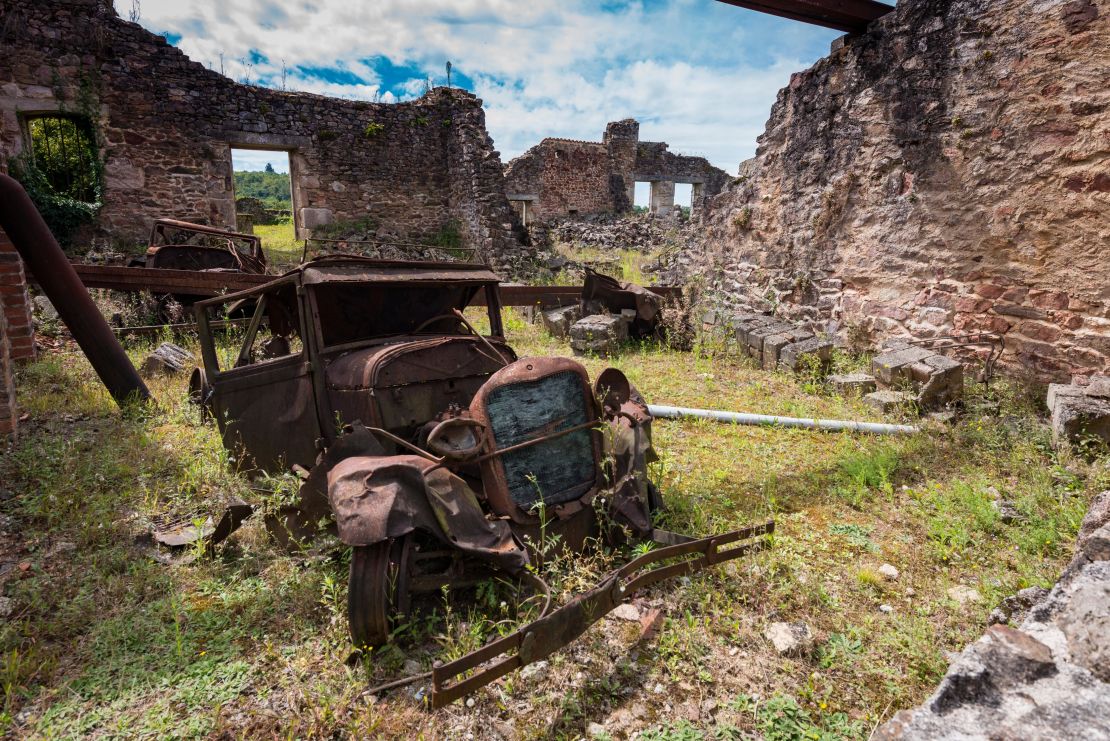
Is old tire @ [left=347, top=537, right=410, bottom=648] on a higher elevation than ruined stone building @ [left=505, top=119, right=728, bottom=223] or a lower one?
lower

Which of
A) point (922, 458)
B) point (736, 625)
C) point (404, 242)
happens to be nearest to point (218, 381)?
point (736, 625)

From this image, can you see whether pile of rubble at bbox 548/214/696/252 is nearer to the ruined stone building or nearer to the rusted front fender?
the ruined stone building

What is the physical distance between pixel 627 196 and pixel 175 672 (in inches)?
871

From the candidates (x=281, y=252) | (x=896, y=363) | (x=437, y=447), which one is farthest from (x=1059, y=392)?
(x=281, y=252)

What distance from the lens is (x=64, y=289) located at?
5.00 metres

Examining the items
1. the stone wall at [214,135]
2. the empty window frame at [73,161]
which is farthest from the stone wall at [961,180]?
the empty window frame at [73,161]

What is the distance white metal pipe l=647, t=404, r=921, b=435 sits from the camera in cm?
465

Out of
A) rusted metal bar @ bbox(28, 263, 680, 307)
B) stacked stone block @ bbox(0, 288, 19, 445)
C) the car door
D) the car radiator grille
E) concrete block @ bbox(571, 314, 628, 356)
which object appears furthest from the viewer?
concrete block @ bbox(571, 314, 628, 356)

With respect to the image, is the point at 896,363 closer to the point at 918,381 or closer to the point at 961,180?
the point at 918,381

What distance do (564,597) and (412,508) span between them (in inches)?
33.0

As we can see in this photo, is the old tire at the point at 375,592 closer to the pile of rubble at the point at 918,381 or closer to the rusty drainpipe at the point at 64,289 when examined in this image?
the rusty drainpipe at the point at 64,289

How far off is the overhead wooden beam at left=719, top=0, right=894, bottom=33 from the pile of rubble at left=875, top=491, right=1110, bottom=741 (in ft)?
18.9

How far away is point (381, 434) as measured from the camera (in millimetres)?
3018

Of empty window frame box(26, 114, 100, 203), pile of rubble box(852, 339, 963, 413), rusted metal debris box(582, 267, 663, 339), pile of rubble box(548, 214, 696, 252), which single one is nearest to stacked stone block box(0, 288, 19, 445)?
rusted metal debris box(582, 267, 663, 339)
